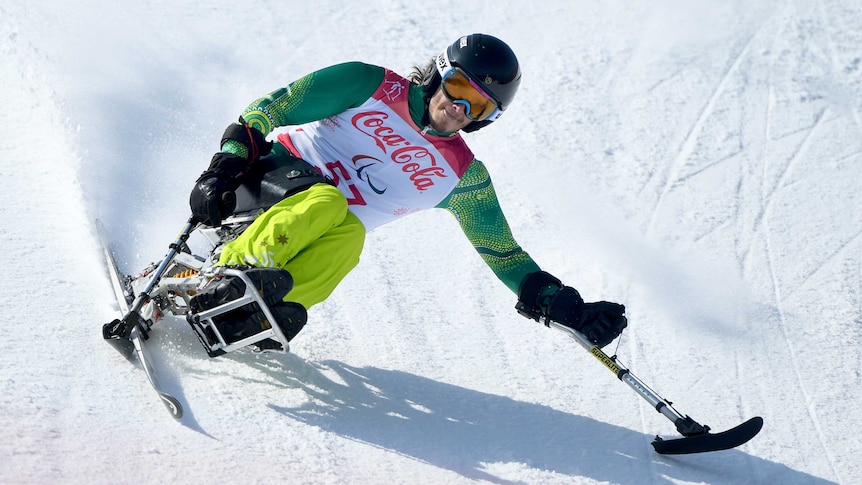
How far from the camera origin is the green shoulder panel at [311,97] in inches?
175

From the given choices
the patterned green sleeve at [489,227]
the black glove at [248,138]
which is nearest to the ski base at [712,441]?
the patterned green sleeve at [489,227]

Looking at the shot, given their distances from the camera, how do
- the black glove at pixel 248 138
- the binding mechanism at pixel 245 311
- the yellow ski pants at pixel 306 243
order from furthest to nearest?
the black glove at pixel 248 138 → the yellow ski pants at pixel 306 243 → the binding mechanism at pixel 245 311

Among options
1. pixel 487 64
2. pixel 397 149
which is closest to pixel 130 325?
pixel 397 149

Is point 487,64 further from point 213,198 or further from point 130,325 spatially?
point 130,325

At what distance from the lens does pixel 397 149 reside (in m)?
4.62

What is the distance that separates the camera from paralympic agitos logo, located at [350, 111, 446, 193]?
4594 millimetres

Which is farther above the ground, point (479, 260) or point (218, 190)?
point (218, 190)

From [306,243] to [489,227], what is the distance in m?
1.18

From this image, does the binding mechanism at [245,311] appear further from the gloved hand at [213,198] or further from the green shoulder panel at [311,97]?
the green shoulder panel at [311,97]

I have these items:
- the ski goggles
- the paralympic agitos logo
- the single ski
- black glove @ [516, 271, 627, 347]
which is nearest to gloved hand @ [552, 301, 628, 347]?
black glove @ [516, 271, 627, 347]

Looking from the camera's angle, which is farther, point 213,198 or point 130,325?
point 130,325

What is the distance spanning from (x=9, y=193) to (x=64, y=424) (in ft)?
7.62

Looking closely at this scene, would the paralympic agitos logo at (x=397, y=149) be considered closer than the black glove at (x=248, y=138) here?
No

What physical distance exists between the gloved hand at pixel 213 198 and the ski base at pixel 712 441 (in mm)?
2267
